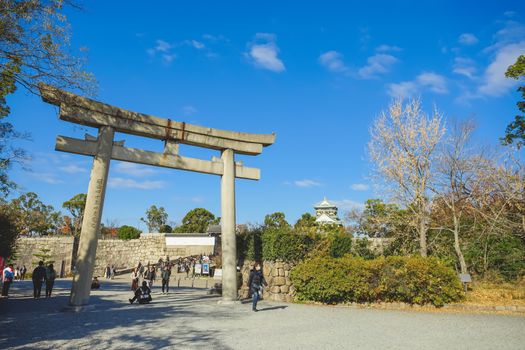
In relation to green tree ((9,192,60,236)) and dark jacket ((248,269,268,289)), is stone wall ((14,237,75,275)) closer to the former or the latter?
green tree ((9,192,60,236))

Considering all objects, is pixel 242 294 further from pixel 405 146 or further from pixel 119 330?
pixel 405 146

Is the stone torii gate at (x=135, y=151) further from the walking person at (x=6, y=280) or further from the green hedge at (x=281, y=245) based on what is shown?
the walking person at (x=6, y=280)

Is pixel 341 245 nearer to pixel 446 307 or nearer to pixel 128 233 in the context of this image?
→ pixel 446 307

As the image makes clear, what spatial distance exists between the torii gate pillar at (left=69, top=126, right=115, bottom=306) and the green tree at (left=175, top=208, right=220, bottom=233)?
44756 mm

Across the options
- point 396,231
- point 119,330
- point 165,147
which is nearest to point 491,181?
point 396,231

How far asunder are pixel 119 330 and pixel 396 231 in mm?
15947

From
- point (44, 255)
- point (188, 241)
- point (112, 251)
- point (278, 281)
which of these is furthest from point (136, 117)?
point (112, 251)

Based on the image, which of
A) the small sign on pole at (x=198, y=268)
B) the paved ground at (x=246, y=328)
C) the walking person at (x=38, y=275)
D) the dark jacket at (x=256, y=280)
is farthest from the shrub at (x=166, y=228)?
the dark jacket at (x=256, y=280)

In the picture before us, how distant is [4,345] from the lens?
6078 mm

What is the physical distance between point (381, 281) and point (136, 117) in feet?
34.6

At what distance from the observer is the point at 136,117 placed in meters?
11.9

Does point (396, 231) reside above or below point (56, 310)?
above

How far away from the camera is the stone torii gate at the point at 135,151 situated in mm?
10266

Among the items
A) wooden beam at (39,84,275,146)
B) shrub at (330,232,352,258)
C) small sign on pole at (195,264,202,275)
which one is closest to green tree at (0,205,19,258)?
wooden beam at (39,84,275,146)
